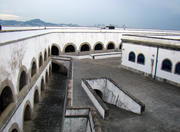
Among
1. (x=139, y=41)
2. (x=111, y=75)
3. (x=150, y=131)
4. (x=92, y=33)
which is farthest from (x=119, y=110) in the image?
(x=92, y=33)

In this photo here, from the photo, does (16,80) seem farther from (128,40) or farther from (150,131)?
(128,40)

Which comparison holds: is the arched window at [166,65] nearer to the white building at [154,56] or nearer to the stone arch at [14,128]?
the white building at [154,56]

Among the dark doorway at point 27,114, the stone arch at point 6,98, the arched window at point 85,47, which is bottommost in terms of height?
the dark doorway at point 27,114

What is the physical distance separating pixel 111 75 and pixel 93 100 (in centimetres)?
553

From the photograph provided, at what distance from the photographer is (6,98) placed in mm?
8406

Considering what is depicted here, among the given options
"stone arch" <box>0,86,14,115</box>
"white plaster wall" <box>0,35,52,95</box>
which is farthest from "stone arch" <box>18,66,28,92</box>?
"stone arch" <box>0,86,14,115</box>

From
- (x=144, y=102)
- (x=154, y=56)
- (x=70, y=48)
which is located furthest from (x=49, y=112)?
(x=70, y=48)

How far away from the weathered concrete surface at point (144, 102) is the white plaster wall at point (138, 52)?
2.45ft

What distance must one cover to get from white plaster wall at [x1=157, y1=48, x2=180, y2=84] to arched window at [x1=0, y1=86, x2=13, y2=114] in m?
11.0

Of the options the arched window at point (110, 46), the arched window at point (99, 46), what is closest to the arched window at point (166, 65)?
the arched window at point (99, 46)

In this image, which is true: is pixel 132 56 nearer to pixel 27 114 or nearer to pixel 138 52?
pixel 138 52

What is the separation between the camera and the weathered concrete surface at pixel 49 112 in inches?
458

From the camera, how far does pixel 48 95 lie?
54.3ft

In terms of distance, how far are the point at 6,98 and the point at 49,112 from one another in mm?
5576
